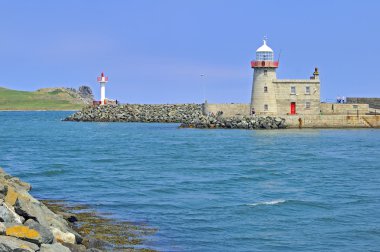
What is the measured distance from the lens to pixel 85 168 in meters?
32.0

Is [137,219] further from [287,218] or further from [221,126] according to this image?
[221,126]

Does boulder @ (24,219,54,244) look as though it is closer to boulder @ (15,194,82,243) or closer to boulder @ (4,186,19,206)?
boulder @ (15,194,82,243)

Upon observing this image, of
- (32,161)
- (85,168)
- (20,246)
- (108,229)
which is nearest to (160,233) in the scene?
(108,229)

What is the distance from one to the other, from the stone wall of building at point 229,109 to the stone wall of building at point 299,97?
14.9 ft

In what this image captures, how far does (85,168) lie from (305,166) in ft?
34.2

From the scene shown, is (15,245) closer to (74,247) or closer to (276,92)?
(74,247)

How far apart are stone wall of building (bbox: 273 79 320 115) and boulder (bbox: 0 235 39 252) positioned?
48032mm

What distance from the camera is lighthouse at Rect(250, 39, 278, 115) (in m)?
57.1

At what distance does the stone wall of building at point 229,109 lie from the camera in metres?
62.4

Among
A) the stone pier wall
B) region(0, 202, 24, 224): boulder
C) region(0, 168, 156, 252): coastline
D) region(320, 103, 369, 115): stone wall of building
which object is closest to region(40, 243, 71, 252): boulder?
region(0, 168, 156, 252): coastline

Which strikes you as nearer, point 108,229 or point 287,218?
point 108,229

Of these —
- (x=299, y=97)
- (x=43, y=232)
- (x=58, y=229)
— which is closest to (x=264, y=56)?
(x=299, y=97)

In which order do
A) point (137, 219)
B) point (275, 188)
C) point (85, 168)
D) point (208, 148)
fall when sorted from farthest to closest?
point (208, 148)
point (85, 168)
point (275, 188)
point (137, 219)

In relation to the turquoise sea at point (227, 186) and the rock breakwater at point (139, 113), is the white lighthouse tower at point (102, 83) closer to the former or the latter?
the rock breakwater at point (139, 113)
